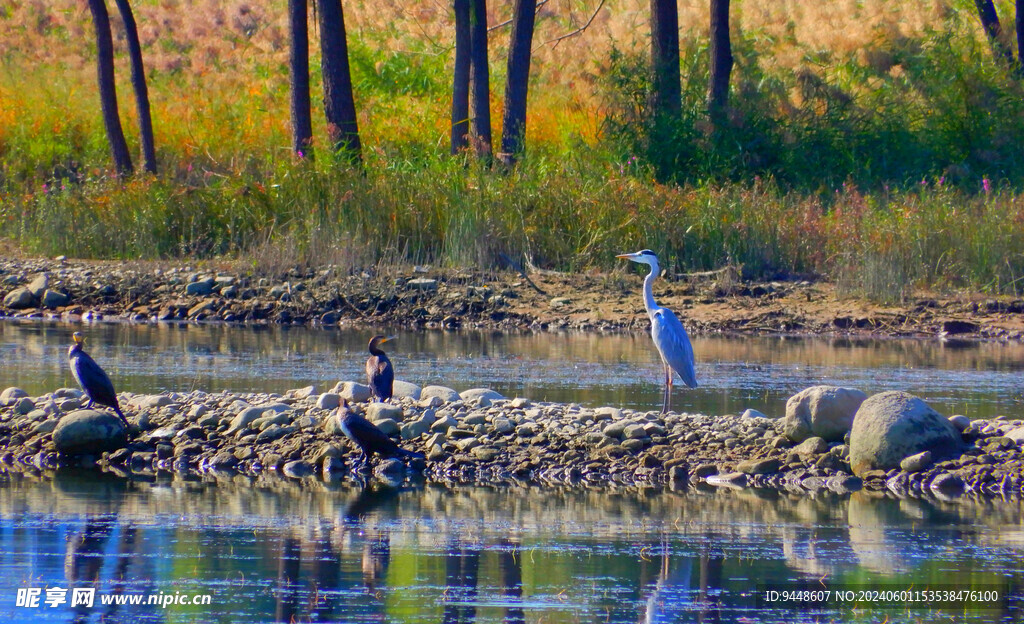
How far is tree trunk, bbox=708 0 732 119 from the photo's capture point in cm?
2567

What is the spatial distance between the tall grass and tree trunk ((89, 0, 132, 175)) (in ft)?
1.73

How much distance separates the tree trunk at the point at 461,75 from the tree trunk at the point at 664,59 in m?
3.83

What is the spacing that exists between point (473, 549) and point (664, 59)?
770 inches

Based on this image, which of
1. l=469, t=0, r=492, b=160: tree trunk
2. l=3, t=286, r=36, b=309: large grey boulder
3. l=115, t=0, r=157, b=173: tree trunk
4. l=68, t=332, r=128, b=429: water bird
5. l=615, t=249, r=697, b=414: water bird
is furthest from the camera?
l=115, t=0, r=157, b=173: tree trunk

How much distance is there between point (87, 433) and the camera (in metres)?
9.68

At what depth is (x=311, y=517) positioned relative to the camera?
26.1ft

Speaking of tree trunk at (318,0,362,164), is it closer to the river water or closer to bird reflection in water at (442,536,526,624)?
the river water

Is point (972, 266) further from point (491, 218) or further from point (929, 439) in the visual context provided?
point (929, 439)

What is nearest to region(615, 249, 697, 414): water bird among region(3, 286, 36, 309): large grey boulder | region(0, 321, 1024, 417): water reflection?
region(0, 321, 1024, 417): water reflection

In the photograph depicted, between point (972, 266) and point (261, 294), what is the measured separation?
10609 millimetres

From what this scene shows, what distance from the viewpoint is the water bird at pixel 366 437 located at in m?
9.25

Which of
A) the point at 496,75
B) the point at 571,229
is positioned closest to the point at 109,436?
the point at 571,229

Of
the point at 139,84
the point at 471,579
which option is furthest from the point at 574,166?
the point at 471,579

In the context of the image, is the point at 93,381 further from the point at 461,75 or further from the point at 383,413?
the point at 461,75
